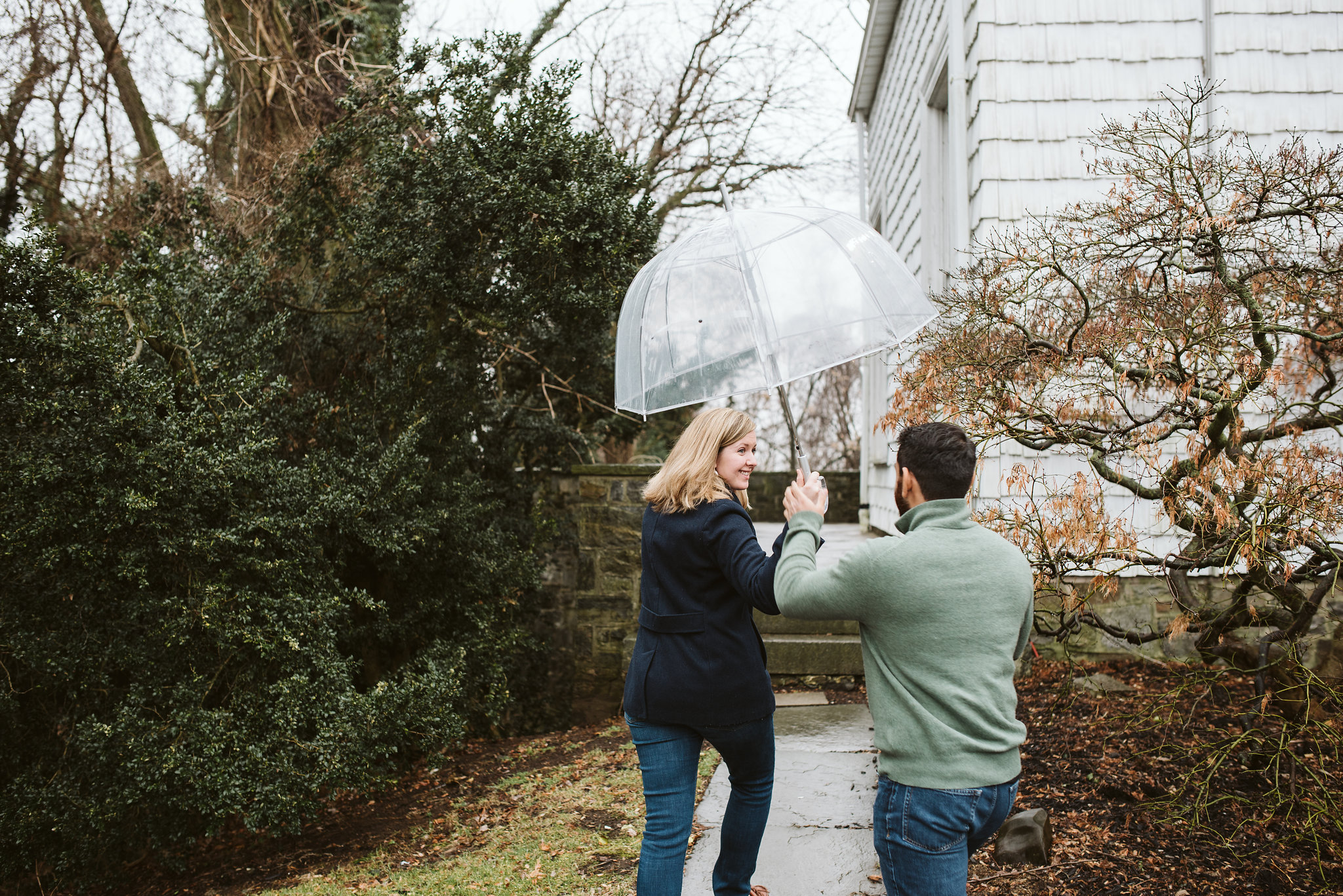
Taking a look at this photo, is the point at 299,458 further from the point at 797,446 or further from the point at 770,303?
the point at 797,446

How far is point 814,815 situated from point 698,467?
78.9 inches

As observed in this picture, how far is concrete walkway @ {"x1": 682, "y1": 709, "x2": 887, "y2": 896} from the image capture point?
321 centimetres

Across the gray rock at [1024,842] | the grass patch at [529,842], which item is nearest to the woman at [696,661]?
the grass patch at [529,842]

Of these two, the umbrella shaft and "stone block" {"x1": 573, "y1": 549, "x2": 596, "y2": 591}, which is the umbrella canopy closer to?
the umbrella shaft

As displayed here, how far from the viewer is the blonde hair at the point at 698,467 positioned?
2.50m

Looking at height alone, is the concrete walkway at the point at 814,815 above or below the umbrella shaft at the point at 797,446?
below

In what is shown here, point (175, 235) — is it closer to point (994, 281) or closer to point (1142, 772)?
point (994, 281)

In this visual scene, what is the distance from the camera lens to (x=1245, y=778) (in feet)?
12.4

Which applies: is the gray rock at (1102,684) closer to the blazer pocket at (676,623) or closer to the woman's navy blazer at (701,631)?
the woman's navy blazer at (701,631)

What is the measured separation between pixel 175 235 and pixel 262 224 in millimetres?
752

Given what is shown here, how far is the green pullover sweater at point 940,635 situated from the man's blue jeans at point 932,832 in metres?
0.03

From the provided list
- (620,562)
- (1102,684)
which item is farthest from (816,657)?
(620,562)

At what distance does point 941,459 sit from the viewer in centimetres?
200

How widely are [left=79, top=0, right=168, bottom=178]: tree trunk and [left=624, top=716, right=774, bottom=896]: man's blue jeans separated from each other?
9.98 meters
